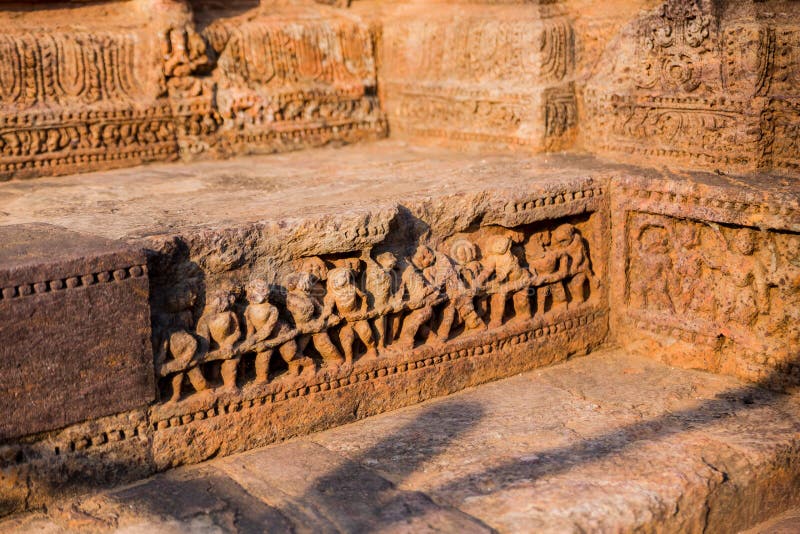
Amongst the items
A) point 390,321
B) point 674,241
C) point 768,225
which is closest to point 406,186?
point 390,321

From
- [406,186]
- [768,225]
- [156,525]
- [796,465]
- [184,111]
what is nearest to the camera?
[156,525]

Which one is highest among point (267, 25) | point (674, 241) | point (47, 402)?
point (267, 25)

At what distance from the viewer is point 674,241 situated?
4.94 metres

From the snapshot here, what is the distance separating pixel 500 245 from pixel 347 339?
3.22 feet

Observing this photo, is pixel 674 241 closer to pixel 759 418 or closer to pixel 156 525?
pixel 759 418

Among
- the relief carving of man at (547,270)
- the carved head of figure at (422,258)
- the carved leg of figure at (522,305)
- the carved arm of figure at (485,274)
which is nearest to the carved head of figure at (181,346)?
the carved head of figure at (422,258)

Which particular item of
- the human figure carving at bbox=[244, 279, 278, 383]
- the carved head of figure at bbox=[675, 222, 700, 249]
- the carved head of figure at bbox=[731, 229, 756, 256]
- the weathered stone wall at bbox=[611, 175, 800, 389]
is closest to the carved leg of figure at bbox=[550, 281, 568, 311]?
the weathered stone wall at bbox=[611, 175, 800, 389]

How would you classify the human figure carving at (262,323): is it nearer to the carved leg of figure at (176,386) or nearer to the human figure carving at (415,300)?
the carved leg of figure at (176,386)

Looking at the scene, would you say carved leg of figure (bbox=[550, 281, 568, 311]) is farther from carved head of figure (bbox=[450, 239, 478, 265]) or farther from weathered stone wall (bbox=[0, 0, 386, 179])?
weathered stone wall (bbox=[0, 0, 386, 179])

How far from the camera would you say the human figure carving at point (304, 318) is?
419 centimetres

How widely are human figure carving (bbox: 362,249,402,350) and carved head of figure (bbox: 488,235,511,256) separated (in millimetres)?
597

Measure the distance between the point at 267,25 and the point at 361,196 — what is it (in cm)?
200

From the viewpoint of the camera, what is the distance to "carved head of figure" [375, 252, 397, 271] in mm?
4469

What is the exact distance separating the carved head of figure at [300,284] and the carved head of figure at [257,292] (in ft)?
0.45
